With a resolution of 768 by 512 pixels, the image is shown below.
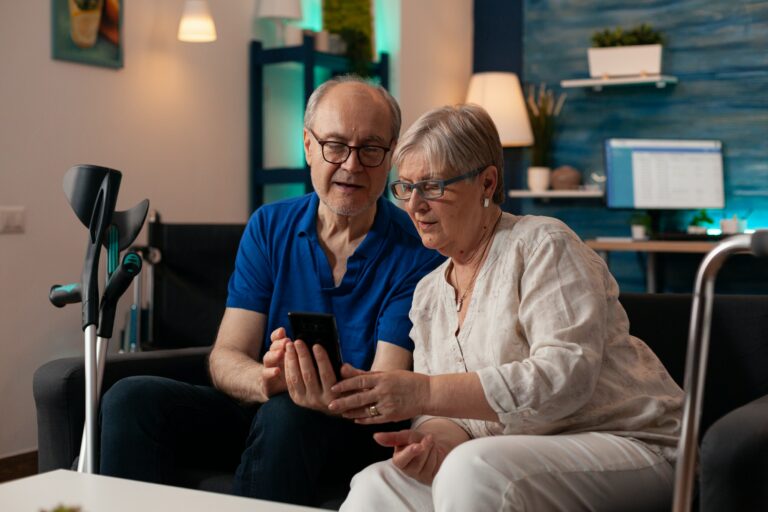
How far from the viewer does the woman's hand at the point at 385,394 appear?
5.67 feet

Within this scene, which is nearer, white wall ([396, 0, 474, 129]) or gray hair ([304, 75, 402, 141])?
gray hair ([304, 75, 402, 141])

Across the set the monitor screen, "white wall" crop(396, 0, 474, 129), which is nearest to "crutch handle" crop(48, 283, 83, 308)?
"white wall" crop(396, 0, 474, 129)

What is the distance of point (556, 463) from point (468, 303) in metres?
0.39

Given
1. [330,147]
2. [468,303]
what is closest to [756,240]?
[468,303]

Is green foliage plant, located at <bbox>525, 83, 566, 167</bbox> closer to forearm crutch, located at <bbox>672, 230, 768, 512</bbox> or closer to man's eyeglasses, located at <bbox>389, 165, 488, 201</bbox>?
man's eyeglasses, located at <bbox>389, 165, 488, 201</bbox>

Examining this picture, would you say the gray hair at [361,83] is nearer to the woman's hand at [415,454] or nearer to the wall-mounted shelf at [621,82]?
the woman's hand at [415,454]

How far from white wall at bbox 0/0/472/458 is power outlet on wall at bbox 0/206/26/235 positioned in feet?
0.09

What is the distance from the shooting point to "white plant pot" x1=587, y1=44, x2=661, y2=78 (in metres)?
5.29

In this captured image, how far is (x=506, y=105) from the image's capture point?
5.57m

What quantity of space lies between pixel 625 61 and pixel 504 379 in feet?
13.0

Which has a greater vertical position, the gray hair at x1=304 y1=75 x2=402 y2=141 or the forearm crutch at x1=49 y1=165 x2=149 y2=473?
the gray hair at x1=304 y1=75 x2=402 y2=141

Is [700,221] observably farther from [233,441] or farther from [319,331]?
[319,331]

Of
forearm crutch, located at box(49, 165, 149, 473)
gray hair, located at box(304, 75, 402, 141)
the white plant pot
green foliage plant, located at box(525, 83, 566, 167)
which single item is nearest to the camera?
forearm crutch, located at box(49, 165, 149, 473)

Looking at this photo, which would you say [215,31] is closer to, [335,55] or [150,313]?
[335,55]
